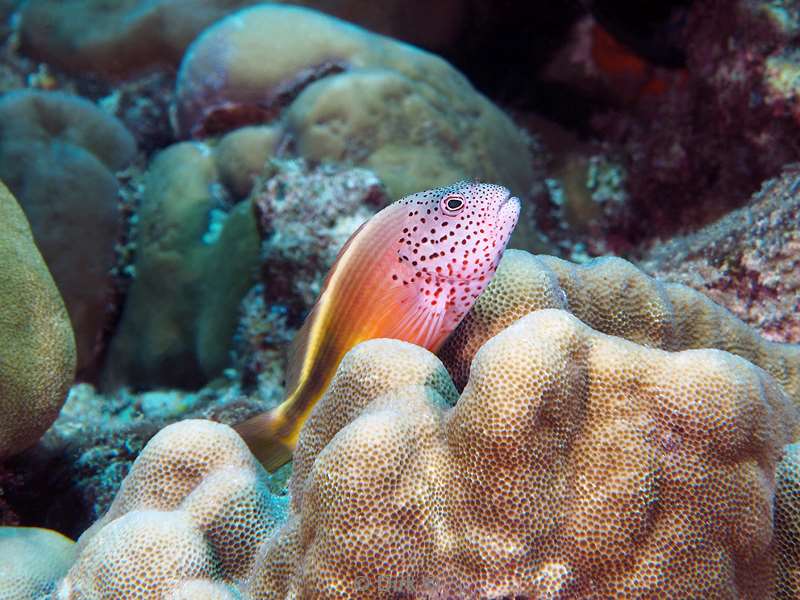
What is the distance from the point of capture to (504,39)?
7.75 metres

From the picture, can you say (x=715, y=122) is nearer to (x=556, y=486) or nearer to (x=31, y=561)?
(x=556, y=486)

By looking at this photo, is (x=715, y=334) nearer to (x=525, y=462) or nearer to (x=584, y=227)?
(x=525, y=462)

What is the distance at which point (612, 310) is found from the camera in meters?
2.45

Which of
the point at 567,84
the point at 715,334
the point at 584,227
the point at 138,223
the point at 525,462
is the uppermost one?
the point at 525,462

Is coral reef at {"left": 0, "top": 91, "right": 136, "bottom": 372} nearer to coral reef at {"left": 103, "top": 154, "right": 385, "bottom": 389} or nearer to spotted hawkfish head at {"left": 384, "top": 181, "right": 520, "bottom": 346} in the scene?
coral reef at {"left": 103, "top": 154, "right": 385, "bottom": 389}

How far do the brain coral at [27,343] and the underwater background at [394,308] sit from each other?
0.04 ft

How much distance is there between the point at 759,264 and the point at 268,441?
9.51 ft

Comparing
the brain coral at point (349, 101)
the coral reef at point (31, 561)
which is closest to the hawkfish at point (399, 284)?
the coral reef at point (31, 561)

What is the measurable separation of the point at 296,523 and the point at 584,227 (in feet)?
18.6

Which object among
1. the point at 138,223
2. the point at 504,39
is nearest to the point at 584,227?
the point at 504,39

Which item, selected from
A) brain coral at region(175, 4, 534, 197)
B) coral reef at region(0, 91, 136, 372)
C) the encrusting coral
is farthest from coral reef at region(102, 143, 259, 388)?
the encrusting coral

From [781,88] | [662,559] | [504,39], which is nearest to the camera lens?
[662,559]

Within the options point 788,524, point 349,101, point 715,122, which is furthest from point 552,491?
point 715,122

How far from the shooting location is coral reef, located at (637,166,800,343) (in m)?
3.39
